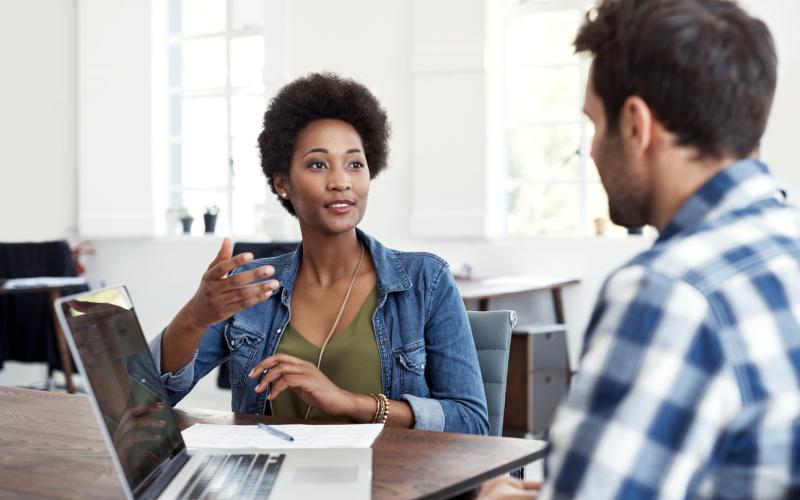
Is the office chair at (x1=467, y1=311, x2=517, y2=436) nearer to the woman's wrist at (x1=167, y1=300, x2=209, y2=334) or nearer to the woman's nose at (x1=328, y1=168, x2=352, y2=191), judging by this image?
the woman's nose at (x1=328, y1=168, x2=352, y2=191)

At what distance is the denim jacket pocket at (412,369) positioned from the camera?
188cm

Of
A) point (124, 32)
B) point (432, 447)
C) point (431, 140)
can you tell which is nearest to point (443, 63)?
point (431, 140)

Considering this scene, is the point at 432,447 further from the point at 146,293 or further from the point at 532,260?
the point at 146,293

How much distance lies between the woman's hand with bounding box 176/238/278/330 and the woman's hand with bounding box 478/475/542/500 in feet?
1.78

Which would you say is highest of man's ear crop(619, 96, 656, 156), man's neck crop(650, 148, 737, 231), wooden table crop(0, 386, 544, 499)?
man's ear crop(619, 96, 656, 156)

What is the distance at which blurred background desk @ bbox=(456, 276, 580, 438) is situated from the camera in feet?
14.4

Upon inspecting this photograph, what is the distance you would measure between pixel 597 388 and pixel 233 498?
1.92ft

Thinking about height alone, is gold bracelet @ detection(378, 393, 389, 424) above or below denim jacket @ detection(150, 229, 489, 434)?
below

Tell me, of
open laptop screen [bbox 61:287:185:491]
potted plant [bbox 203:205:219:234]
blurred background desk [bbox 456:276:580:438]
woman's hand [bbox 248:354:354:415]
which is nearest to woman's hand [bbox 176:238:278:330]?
woman's hand [bbox 248:354:354:415]

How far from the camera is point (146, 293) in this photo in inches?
247

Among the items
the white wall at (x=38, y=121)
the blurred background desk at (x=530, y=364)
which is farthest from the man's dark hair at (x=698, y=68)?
the white wall at (x=38, y=121)

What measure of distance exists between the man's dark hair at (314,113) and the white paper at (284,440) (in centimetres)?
80

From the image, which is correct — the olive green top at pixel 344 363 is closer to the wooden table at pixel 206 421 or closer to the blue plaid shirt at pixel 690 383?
the wooden table at pixel 206 421

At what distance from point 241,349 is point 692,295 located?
1334 millimetres
